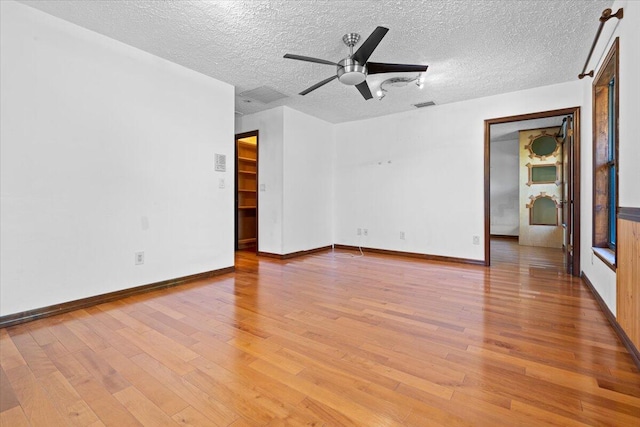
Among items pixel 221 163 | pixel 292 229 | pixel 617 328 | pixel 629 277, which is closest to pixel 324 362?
pixel 629 277

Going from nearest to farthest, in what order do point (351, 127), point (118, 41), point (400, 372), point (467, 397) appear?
point (467, 397)
point (400, 372)
point (118, 41)
point (351, 127)

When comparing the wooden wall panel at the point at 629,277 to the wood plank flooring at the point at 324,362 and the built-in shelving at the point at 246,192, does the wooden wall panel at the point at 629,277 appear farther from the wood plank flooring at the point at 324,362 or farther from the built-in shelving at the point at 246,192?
the built-in shelving at the point at 246,192

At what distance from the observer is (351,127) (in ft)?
18.7

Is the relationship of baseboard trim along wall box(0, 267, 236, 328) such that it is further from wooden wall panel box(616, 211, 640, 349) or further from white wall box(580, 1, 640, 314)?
white wall box(580, 1, 640, 314)

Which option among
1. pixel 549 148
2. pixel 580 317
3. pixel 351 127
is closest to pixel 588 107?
pixel 580 317

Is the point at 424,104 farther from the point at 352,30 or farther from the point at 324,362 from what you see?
the point at 324,362

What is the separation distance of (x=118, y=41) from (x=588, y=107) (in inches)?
200

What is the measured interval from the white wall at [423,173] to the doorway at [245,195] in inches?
71.5

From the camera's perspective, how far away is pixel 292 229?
500 cm

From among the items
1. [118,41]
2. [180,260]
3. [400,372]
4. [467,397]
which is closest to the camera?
[467,397]

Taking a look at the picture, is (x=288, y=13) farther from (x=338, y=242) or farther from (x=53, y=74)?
(x=338, y=242)

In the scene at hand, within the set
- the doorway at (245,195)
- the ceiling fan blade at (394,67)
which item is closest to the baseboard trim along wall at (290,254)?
the doorway at (245,195)

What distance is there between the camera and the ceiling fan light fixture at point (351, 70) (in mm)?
2729

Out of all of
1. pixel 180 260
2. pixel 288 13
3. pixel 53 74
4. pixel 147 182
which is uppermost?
pixel 288 13
